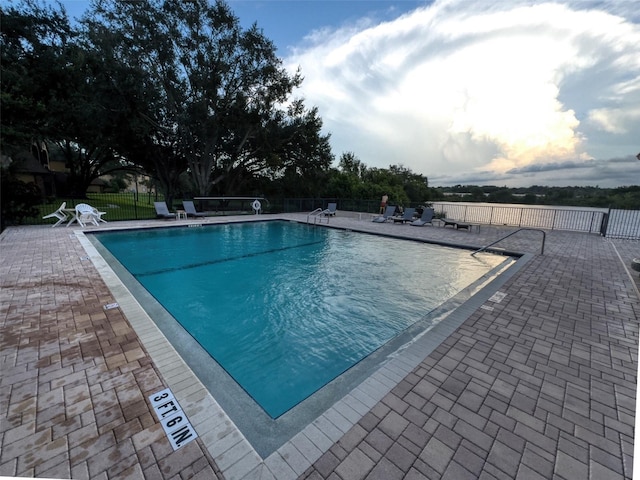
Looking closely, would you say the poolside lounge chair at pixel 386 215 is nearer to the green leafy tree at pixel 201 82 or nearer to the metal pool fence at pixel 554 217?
the metal pool fence at pixel 554 217

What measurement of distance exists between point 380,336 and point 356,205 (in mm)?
17488

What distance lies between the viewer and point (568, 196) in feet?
57.2

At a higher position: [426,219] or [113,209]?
[113,209]

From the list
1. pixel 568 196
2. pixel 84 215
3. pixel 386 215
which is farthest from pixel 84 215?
pixel 568 196

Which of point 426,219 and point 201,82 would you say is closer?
point 426,219

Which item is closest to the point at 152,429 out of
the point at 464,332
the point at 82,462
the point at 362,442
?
the point at 82,462

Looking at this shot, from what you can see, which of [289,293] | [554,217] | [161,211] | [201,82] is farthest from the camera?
[201,82]

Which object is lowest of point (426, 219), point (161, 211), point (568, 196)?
point (426, 219)

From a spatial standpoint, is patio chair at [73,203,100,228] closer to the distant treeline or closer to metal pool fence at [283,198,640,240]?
metal pool fence at [283,198,640,240]

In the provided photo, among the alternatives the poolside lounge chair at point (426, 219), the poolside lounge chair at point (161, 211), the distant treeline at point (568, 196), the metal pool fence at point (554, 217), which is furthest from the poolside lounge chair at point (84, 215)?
the distant treeline at point (568, 196)

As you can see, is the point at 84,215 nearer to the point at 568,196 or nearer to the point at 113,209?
the point at 113,209

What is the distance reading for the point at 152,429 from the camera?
1778 mm

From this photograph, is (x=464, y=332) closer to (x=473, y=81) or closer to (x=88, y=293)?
(x=88, y=293)

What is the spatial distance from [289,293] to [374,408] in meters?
3.48
